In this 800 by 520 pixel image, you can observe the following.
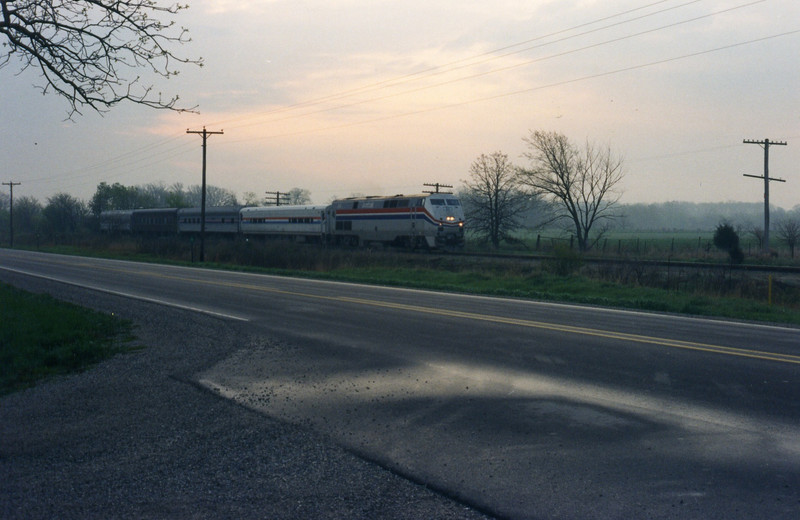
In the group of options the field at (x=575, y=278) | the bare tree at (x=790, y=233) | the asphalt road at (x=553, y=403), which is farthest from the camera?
the bare tree at (x=790, y=233)

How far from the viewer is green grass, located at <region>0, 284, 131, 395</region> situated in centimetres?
968

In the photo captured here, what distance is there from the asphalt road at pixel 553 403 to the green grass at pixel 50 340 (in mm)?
2332

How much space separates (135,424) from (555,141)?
172 feet

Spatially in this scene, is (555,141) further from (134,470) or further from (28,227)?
(28,227)

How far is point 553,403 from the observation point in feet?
23.8

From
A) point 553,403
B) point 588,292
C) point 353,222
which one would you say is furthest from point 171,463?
point 353,222

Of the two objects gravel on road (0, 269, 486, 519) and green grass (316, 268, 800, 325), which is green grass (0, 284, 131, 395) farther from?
green grass (316, 268, 800, 325)

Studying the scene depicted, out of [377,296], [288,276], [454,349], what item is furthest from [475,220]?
[454,349]

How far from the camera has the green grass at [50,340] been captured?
31.8 ft

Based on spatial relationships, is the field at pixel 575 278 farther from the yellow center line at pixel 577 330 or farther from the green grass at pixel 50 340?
the green grass at pixel 50 340

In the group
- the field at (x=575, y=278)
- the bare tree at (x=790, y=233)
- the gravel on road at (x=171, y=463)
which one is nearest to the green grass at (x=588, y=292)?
the field at (x=575, y=278)

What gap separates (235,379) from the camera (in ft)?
28.9

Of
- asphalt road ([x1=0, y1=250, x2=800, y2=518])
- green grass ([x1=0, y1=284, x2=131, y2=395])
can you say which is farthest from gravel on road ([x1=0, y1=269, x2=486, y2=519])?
green grass ([x1=0, y1=284, x2=131, y2=395])

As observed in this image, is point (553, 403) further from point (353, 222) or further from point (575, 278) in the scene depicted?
point (353, 222)
